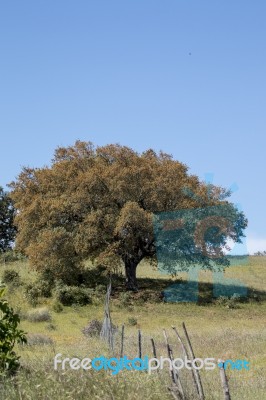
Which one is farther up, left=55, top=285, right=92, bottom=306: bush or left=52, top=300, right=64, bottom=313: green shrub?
left=55, top=285, right=92, bottom=306: bush

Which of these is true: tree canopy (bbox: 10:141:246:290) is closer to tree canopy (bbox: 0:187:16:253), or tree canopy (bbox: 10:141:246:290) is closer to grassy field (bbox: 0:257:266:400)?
grassy field (bbox: 0:257:266:400)

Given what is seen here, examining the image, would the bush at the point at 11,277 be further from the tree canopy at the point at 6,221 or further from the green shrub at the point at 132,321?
the tree canopy at the point at 6,221

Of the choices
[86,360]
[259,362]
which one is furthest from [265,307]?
[86,360]

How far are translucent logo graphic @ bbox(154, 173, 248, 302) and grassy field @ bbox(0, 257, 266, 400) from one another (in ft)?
4.73

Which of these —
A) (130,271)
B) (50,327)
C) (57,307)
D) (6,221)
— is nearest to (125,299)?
(130,271)

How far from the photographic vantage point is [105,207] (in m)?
40.5

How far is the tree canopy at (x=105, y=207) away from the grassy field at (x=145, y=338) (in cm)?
290

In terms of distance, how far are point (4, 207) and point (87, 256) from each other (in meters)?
31.2

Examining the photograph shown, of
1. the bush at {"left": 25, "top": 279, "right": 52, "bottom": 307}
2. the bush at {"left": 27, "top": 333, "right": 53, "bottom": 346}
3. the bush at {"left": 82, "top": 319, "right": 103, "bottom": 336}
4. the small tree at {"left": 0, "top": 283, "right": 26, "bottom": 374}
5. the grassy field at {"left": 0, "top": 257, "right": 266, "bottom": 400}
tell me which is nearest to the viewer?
the grassy field at {"left": 0, "top": 257, "right": 266, "bottom": 400}

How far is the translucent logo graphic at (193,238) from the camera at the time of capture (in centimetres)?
3959

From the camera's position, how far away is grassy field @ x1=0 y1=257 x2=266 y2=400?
9898mm

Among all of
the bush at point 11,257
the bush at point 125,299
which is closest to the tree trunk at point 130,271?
the bush at point 125,299

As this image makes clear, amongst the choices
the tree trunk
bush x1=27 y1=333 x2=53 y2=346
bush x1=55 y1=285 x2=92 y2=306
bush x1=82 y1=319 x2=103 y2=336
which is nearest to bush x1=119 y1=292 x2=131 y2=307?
bush x1=55 y1=285 x2=92 y2=306

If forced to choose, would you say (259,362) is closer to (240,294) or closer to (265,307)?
(265,307)
